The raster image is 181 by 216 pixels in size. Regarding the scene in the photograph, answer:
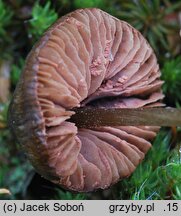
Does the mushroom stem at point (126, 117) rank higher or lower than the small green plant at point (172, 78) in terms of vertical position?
higher

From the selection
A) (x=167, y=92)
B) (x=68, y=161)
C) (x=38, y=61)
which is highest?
(x=38, y=61)

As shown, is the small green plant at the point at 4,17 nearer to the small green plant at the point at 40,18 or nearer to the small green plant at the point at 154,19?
the small green plant at the point at 40,18

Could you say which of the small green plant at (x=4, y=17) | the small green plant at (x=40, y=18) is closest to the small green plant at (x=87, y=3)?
the small green plant at (x=40, y=18)

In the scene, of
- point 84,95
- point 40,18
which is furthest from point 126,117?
point 40,18

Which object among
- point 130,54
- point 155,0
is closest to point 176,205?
point 130,54

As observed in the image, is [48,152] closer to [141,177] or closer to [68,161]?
[68,161]

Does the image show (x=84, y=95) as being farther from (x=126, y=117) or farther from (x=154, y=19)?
(x=154, y=19)

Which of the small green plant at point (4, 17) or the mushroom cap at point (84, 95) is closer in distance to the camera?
the mushroom cap at point (84, 95)
